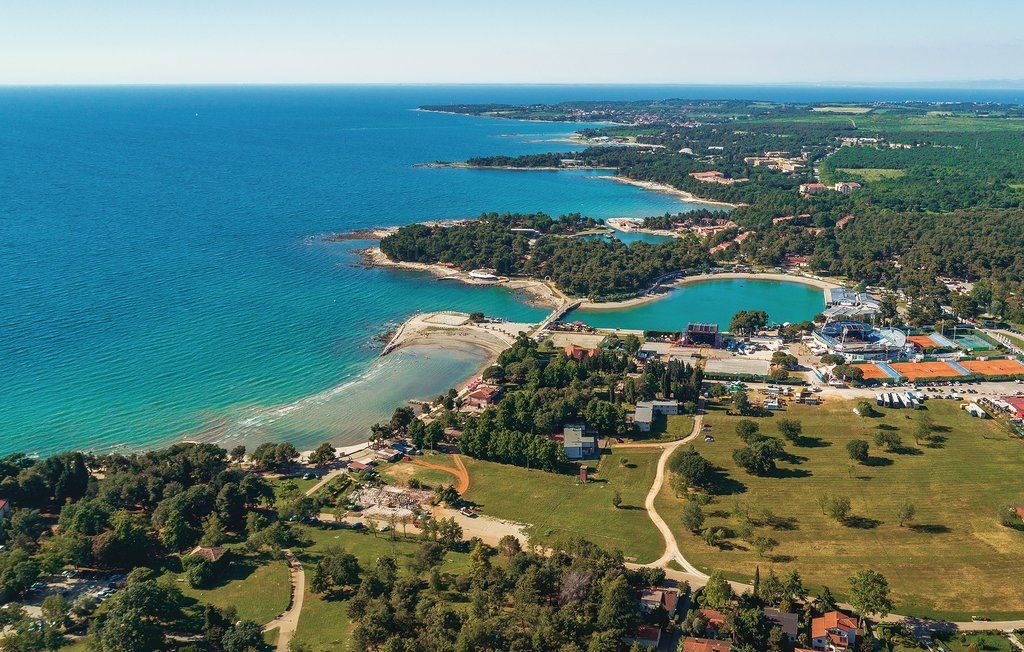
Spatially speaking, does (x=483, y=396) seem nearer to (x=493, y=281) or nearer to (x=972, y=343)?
(x=493, y=281)

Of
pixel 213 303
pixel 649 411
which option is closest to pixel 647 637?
pixel 649 411

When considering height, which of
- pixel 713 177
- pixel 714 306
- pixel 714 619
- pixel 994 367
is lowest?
pixel 714 619

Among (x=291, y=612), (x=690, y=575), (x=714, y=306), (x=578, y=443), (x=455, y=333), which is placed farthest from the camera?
(x=714, y=306)

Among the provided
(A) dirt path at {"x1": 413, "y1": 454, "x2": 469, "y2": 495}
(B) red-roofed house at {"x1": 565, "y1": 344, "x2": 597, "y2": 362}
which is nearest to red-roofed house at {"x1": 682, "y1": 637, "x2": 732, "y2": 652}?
(A) dirt path at {"x1": 413, "y1": 454, "x2": 469, "y2": 495}

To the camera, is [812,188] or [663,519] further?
[812,188]

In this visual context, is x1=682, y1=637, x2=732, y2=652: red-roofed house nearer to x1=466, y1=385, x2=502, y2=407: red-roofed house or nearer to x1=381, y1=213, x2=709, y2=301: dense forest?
x1=466, y1=385, x2=502, y2=407: red-roofed house

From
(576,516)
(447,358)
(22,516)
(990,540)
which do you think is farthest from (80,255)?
(990,540)

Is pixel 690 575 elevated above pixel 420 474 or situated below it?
above

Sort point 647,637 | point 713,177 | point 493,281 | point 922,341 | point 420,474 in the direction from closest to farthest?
1. point 647,637
2. point 420,474
3. point 922,341
4. point 493,281
5. point 713,177
